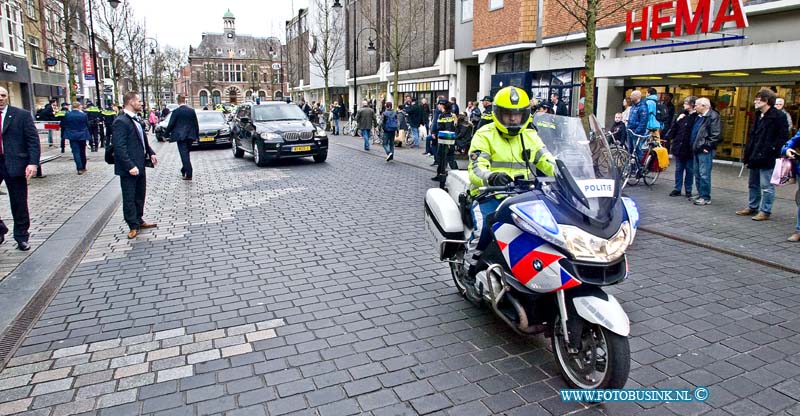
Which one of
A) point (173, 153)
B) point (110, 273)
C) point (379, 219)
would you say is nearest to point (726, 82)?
point (379, 219)

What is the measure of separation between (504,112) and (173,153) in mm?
18200

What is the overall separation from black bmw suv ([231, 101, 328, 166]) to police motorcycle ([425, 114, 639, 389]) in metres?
11.5

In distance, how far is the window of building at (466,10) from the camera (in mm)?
27281

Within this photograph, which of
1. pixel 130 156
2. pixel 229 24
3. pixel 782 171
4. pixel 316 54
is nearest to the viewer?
pixel 782 171

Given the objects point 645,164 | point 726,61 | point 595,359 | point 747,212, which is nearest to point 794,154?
point 747,212

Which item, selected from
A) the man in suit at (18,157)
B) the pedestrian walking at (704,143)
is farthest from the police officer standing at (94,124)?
the pedestrian walking at (704,143)

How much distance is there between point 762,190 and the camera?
Answer: 798 cm

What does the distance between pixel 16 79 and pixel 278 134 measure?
29.1 metres

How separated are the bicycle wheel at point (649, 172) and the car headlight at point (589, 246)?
8.57m

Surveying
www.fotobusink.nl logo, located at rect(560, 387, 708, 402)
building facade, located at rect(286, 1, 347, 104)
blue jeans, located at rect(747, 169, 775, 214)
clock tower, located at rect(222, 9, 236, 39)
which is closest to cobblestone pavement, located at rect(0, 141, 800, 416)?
www.fotobusink.nl logo, located at rect(560, 387, 708, 402)

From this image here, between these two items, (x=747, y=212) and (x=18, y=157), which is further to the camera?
(x=747, y=212)

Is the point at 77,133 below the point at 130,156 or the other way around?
the other way around

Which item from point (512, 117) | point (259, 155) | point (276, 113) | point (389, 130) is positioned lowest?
point (259, 155)

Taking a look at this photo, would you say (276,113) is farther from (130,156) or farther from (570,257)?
(570,257)
